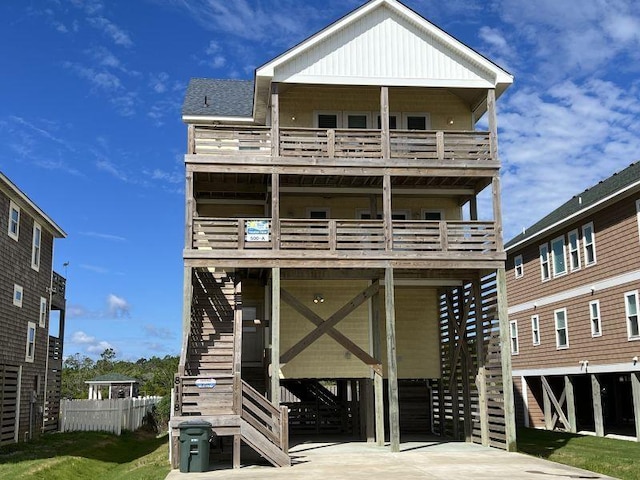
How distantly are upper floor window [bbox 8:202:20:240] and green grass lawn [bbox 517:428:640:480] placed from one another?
18.4 metres

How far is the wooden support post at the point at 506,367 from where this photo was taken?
18.7 meters

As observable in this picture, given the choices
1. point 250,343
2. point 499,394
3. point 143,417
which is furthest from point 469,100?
point 143,417

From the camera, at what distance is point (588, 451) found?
64.5 ft

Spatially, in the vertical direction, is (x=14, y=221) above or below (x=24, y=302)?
above

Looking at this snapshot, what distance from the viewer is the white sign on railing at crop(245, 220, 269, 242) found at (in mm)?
19234

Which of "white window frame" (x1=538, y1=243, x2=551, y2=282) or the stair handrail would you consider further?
"white window frame" (x1=538, y1=243, x2=551, y2=282)

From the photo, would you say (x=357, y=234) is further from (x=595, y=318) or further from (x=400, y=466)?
(x=595, y=318)

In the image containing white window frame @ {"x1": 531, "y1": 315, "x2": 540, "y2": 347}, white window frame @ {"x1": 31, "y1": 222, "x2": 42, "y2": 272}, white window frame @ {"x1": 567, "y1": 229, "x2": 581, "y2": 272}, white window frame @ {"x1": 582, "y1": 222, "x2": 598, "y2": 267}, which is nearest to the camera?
white window frame @ {"x1": 582, "y1": 222, "x2": 598, "y2": 267}

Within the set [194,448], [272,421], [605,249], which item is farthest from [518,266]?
[194,448]

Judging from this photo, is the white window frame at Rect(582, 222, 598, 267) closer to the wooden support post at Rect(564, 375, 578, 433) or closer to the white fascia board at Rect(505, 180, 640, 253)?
the white fascia board at Rect(505, 180, 640, 253)

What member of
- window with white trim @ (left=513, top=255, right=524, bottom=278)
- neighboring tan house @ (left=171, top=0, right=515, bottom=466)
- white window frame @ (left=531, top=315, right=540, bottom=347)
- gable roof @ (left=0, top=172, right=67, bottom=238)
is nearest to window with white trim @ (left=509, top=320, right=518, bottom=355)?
white window frame @ (left=531, top=315, right=540, bottom=347)

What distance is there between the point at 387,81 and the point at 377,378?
8445mm

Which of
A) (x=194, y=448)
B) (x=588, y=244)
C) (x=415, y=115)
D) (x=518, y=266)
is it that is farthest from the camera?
(x=518, y=266)

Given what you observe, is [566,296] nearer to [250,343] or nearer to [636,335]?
[636,335]
